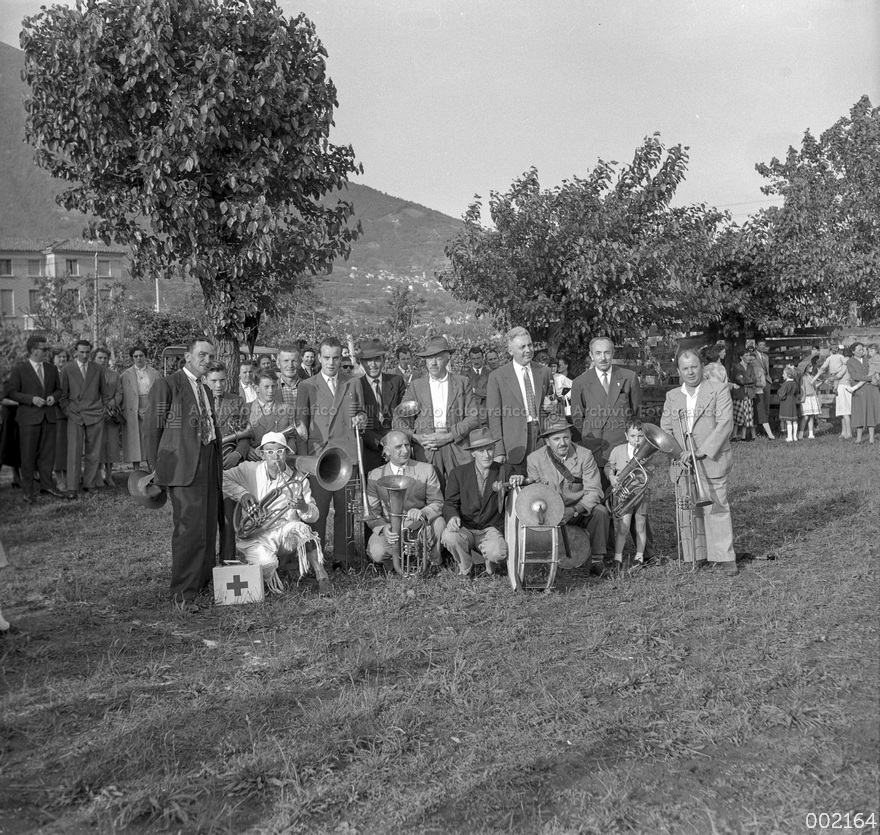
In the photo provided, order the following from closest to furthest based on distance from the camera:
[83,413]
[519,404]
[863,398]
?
1. [519,404]
2. [83,413]
3. [863,398]

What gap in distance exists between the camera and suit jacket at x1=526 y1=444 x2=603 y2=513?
7.45 meters

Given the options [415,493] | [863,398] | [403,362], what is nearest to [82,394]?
[403,362]

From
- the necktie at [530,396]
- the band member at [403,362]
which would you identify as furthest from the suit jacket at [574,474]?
the band member at [403,362]

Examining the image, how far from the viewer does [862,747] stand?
4055 millimetres

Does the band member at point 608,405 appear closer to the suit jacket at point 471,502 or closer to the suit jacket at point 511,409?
the suit jacket at point 511,409

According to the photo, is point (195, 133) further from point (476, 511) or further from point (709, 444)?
point (709, 444)

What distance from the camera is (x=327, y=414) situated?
7840mm

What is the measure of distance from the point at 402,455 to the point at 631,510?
192cm

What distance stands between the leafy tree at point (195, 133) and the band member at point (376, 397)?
266cm

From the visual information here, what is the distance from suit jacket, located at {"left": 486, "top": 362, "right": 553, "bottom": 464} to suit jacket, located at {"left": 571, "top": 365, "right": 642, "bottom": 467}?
1.25ft

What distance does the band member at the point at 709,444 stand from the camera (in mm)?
7508

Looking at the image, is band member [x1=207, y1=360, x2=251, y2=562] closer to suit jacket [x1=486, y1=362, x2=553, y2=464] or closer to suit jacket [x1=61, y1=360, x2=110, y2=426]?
suit jacket [x1=486, y1=362, x2=553, y2=464]

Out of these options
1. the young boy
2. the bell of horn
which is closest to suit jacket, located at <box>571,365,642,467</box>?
the young boy

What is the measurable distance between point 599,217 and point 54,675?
1202cm
